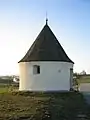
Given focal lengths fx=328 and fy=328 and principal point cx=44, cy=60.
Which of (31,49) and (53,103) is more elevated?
(31,49)

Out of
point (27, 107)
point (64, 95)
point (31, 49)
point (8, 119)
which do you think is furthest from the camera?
point (31, 49)

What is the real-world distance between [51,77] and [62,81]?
1167mm

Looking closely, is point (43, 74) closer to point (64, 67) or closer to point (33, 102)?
point (64, 67)

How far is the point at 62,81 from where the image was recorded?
94.6ft

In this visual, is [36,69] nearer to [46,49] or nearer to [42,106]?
[46,49]

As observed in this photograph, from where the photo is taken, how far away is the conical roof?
94.6 ft

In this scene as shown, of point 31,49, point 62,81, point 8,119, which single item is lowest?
point 8,119

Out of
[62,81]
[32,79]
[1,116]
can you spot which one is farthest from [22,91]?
[1,116]

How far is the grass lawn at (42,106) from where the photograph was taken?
20.0 m

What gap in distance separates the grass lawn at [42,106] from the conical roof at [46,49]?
3.49 meters

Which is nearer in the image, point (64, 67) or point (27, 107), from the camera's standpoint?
point (27, 107)

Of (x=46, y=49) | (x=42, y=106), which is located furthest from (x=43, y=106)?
(x=46, y=49)

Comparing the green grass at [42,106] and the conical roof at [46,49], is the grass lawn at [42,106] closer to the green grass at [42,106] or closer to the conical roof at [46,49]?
the green grass at [42,106]

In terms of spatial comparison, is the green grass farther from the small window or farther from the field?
Answer: the small window
